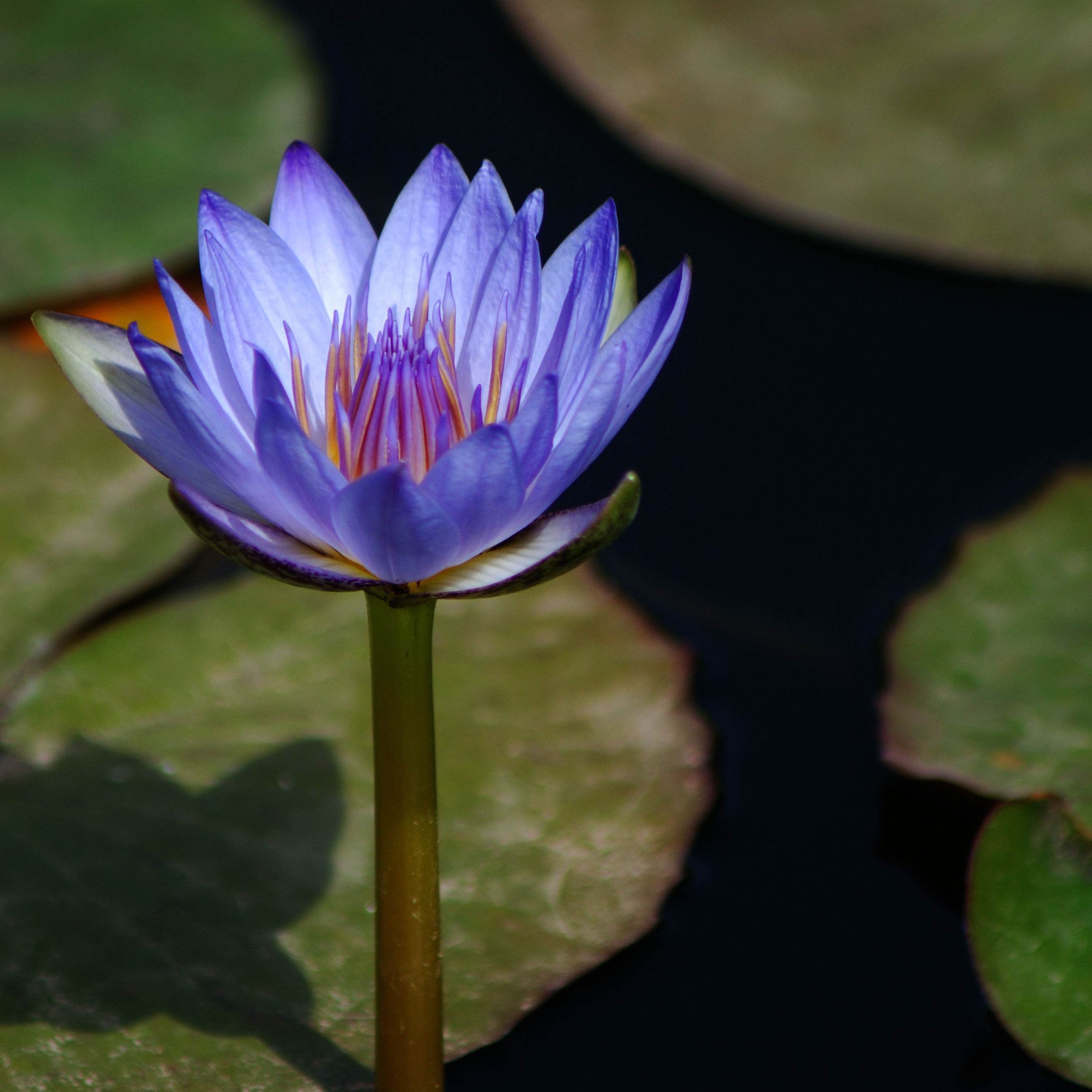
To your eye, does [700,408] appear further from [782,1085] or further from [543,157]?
[782,1085]

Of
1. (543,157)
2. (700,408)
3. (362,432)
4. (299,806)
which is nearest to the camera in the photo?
(362,432)

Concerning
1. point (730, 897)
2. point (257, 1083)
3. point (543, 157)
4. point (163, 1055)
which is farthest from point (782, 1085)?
point (543, 157)

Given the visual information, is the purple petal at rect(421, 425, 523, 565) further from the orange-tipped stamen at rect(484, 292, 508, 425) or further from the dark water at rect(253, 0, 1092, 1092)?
the dark water at rect(253, 0, 1092, 1092)

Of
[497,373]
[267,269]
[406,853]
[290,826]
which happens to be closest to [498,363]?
[497,373]

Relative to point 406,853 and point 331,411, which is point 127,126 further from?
point 406,853

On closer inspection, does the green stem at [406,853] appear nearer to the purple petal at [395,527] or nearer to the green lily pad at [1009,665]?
the purple petal at [395,527]

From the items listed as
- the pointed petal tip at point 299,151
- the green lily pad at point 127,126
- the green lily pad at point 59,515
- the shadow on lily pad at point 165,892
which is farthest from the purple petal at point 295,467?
the green lily pad at point 127,126
